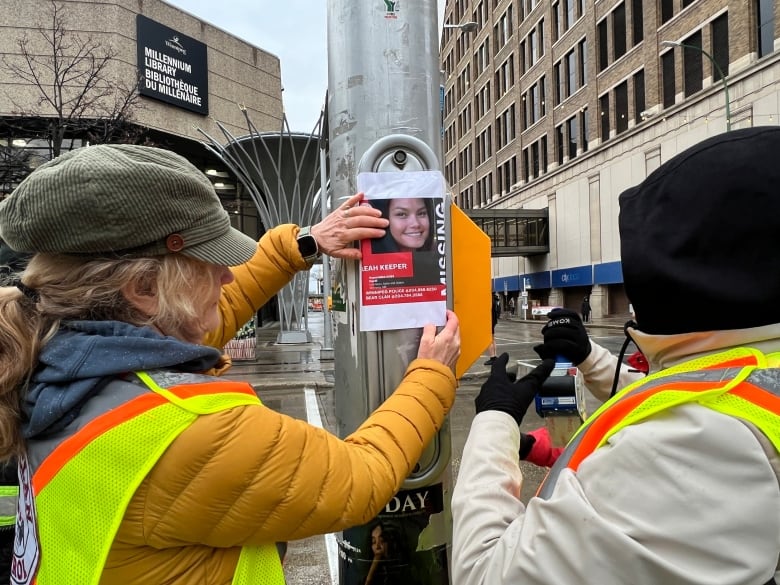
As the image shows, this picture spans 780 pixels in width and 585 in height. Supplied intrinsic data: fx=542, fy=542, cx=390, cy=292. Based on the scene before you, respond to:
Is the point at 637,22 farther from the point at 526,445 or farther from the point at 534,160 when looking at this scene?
the point at 526,445

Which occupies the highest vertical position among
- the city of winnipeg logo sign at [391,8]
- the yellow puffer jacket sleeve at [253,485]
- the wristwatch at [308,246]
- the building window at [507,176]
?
the building window at [507,176]

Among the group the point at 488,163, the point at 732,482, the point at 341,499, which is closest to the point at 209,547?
the point at 341,499

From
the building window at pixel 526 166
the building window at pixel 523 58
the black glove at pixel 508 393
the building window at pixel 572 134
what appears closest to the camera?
the black glove at pixel 508 393

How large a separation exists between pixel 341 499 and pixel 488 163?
46926 millimetres

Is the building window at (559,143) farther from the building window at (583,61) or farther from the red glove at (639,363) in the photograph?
the red glove at (639,363)

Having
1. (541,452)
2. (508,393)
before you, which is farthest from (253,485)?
(541,452)

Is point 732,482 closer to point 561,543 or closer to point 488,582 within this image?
point 561,543

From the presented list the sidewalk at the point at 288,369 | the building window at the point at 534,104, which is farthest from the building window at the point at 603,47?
the sidewalk at the point at 288,369

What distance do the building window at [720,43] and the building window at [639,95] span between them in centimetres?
421

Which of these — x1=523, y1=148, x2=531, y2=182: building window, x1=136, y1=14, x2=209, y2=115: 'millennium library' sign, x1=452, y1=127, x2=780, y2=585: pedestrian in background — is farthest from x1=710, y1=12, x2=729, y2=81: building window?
x1=452, y1=127, x2=780, y2=585: pedestrian in background

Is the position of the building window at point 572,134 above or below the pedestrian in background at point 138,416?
above

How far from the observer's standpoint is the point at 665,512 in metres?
0.83

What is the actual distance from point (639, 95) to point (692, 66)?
3.52 m

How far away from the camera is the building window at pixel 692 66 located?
78.5ft
